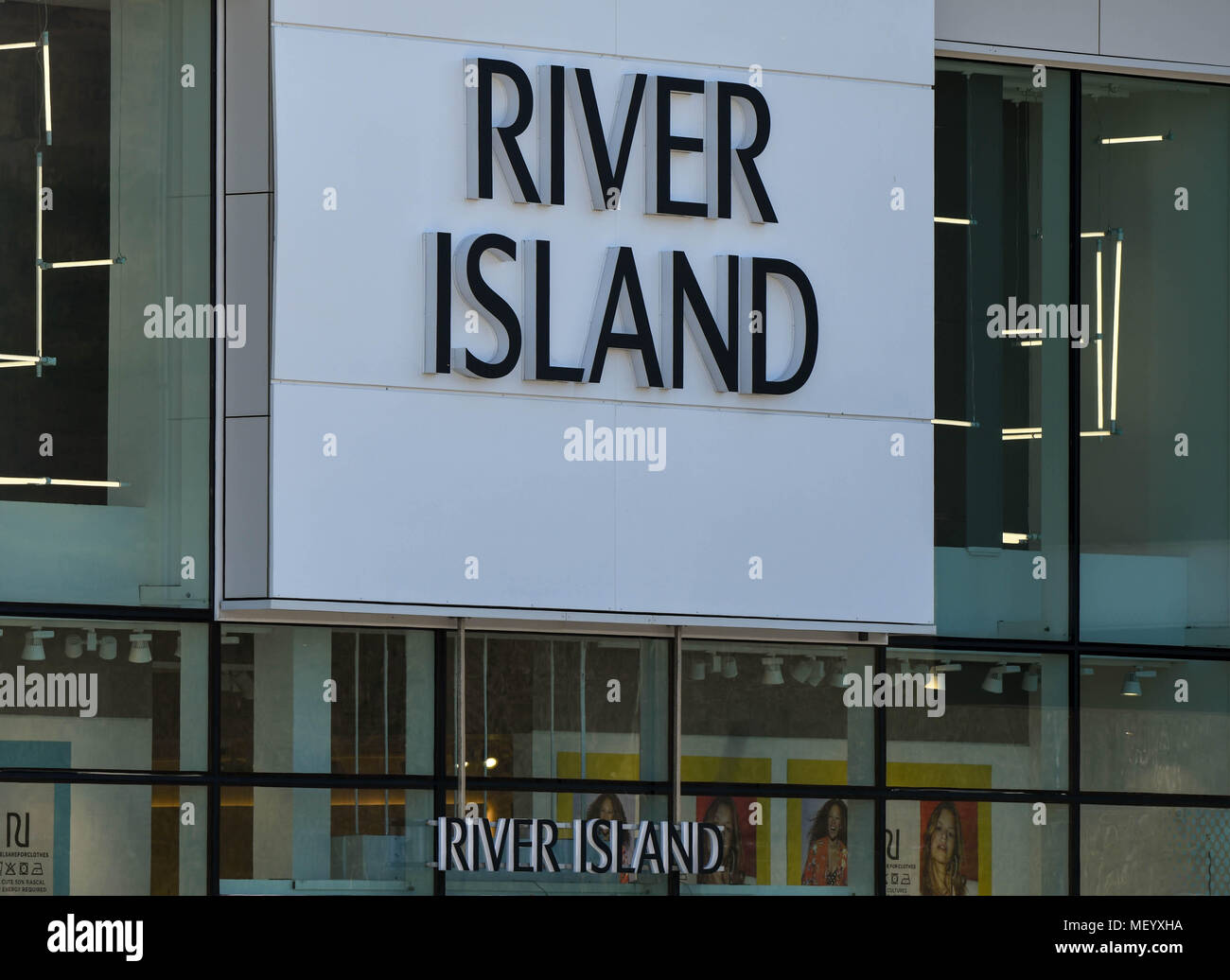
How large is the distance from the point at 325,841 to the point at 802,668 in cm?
355

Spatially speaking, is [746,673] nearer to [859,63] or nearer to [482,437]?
[482,437]

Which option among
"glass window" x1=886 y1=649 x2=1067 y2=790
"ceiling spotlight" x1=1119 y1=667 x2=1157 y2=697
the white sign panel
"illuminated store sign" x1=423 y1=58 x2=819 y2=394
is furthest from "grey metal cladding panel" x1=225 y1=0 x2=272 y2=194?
"ceiling spotlight" x1=1119 y1=667 x2=1157 y2=697

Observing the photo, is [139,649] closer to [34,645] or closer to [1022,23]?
[34,645]

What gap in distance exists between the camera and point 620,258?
548 inches

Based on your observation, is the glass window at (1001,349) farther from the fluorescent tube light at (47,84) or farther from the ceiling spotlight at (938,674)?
the fluorescent tube light at (47,84)

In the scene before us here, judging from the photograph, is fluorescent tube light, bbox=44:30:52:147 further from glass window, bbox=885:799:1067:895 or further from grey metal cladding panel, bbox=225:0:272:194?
glass window, bbox=885:799:1067:895

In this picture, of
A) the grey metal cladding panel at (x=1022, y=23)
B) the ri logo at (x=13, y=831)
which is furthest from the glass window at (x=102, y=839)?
the grey metal cladding panel at (x=1022, y=23)

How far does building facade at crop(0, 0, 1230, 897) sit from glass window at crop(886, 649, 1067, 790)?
32 mm

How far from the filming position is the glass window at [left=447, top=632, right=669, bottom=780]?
45.8 feet

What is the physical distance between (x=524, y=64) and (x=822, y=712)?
196 inches

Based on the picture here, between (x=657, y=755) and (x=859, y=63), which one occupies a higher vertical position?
(x=859, y=63)

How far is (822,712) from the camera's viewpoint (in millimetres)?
14664

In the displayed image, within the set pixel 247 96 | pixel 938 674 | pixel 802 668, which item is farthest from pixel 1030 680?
pixel 247 96
